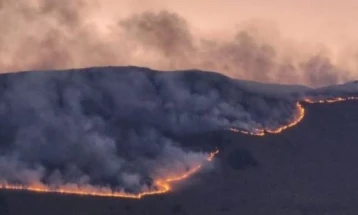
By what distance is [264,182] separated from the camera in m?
70.2

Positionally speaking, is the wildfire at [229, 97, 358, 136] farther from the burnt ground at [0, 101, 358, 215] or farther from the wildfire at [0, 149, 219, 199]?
the wildfire at [0, 149, 219, 199]

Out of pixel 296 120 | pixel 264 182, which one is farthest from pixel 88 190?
pixel 296 120

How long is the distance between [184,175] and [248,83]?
18.6m

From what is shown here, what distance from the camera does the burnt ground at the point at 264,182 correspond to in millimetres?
65625

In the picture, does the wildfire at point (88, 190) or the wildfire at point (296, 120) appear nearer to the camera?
the wildfire at point (88, 190)

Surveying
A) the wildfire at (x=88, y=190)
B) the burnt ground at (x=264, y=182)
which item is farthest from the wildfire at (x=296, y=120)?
the wildfire at (x=88, y=190)

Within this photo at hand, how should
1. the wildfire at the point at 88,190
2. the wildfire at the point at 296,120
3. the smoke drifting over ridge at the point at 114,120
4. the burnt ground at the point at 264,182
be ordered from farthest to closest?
1. the wildfire at the point at 296,120
2. the smoke drifting over ridge at the point at 114,120
3. the wildfire at the point at 88,190
4. the burnt ground at the point at 264,182

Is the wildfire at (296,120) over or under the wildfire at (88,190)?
over

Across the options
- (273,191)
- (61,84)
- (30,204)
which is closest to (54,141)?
(61,84)

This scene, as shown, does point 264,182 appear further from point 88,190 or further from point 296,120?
point 296,120

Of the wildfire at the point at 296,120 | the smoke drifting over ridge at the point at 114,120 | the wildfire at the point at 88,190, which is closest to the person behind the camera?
the wildfire at the point at 88,190

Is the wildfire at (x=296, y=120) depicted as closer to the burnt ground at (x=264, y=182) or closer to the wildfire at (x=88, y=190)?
the burnt ground at (x=264, y=182)

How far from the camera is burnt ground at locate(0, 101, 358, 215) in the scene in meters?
65.6

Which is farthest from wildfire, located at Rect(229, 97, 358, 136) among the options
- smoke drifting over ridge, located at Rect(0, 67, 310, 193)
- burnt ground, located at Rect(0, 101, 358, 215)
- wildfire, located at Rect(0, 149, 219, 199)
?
wildfire, located at Rect(0, 149, 219, 199)
